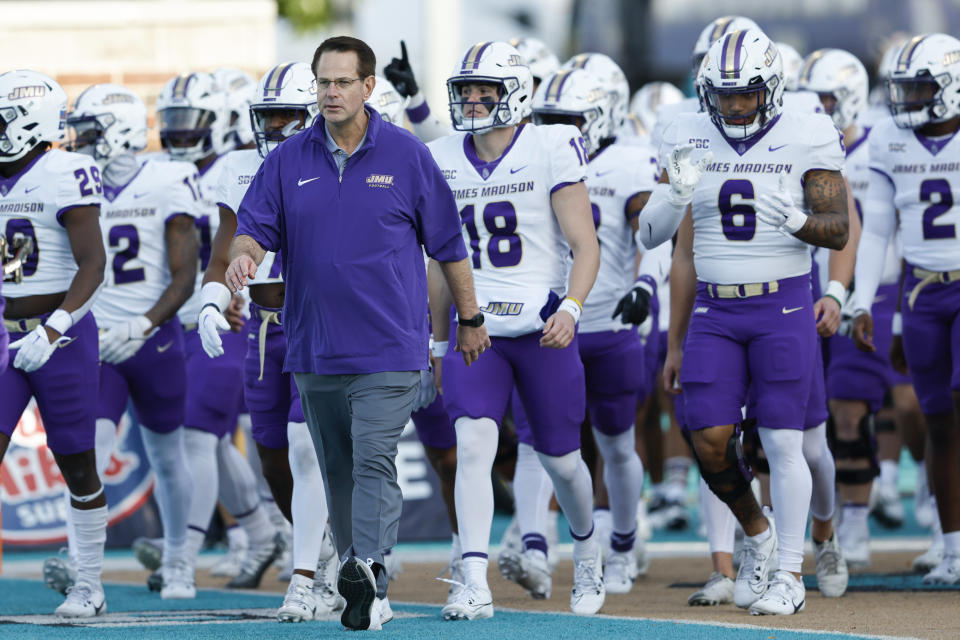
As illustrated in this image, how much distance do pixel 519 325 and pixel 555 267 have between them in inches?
12.8

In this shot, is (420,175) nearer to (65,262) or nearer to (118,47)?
(65,262)

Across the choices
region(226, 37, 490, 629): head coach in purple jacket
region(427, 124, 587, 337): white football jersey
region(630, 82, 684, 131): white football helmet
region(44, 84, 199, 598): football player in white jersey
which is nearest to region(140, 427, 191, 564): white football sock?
region(44, 84, 199, 598): football player in white jersey

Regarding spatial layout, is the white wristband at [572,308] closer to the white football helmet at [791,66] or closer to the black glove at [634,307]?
the black glove at [634,307]

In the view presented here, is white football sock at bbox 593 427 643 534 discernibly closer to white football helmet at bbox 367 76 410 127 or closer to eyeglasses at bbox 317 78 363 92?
white football helmet at bbox 367 76 410 127

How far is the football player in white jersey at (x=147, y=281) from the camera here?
7621 mm

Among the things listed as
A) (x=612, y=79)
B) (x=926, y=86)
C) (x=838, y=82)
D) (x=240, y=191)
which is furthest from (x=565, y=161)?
(x=838, y=82)

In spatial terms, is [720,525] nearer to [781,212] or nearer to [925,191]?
[781,212]

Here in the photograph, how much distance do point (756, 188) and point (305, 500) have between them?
6.64ft

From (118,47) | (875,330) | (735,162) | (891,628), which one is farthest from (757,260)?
(118,47)

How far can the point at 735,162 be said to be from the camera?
656 centimetres

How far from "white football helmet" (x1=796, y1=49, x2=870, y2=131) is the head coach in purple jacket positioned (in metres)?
3.69

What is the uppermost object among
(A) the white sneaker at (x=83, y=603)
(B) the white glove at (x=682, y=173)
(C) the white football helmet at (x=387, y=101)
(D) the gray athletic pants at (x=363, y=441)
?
(C) the white football helmet at (x=387, y=101)

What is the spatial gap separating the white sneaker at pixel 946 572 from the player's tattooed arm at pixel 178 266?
11.0 ft

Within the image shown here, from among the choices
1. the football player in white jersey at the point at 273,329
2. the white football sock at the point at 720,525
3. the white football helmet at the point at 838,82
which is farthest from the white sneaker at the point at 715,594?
the white football helmet at the point at 838,82
